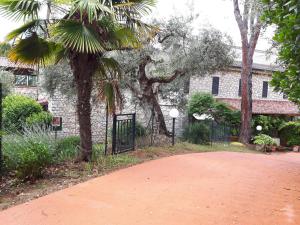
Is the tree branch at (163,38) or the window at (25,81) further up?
the tree branch at (163,38)

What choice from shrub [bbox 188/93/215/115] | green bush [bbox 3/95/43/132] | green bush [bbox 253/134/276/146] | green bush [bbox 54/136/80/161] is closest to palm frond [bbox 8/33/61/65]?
green bush [bbox 54/136/80/161]

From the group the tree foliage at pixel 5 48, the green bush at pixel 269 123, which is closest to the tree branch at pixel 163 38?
the tree foliage at pixel 5 48

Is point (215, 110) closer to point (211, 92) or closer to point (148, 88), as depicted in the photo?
point (211, 92)

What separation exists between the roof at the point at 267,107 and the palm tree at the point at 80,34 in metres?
15.2

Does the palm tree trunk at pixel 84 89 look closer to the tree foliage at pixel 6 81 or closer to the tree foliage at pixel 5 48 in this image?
the tree foliage at pixel 5 48

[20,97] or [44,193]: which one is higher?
[20,97]

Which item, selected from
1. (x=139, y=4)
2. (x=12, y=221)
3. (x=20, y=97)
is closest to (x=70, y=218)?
Answer: (x=12, y=221)

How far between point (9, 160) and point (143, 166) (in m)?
3.05

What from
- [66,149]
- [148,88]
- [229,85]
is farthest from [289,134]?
[66,149]

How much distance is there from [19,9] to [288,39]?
5.39m

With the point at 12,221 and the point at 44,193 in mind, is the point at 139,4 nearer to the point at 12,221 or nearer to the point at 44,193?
the point at 44,193

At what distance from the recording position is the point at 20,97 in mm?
17516

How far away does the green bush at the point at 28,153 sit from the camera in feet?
21.9

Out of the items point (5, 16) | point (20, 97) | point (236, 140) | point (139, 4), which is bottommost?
point (236, 140)
